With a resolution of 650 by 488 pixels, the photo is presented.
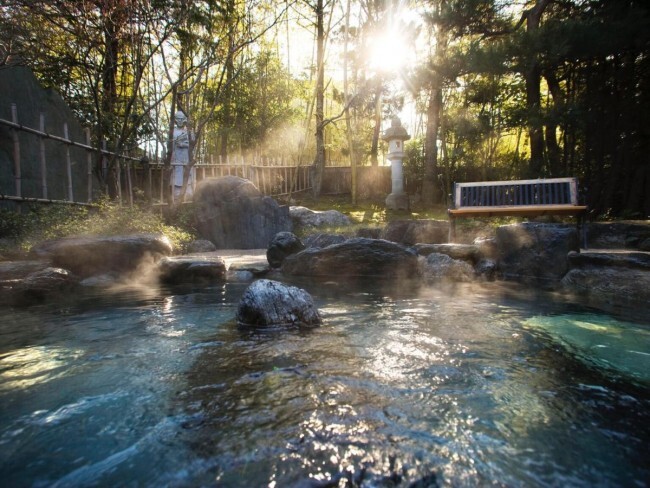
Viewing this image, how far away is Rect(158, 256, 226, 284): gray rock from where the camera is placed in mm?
5855

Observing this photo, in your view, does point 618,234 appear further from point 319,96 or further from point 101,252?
point 319,96

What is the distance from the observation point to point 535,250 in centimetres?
588

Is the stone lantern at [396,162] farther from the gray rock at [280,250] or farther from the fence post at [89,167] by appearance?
the fence post at [89,167]

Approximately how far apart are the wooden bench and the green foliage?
562 centimetres

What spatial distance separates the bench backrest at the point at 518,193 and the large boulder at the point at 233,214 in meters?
4.80

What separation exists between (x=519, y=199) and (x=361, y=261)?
10.1ft

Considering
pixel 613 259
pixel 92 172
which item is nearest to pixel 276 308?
pixel 613 259

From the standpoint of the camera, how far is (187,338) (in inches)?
119

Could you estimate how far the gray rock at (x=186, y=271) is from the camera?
5855 mm

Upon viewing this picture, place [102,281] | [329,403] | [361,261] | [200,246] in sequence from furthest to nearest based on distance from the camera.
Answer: [200,246] < [361,261] < [102,281] < [329,403]

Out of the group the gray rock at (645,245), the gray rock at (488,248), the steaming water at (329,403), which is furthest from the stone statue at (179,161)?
the gray rock at (645,245)

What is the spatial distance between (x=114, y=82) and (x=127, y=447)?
10314mm

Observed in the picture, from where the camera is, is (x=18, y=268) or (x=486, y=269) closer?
(x=18, y=268)

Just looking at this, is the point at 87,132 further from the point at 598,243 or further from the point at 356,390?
the point at 598,243
